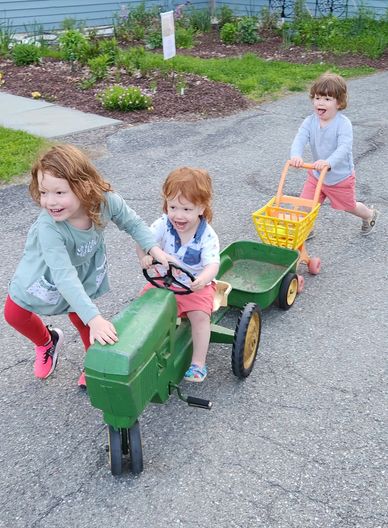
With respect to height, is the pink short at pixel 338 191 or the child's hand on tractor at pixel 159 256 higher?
the child's hand on tractor at pixel 159 256

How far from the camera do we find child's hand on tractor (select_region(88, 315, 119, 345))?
2385 mm

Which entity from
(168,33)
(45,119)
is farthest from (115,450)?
(168,33)

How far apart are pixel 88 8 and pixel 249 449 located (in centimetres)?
1292

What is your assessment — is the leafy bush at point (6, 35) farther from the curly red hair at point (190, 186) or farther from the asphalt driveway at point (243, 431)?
the curly red hair at point (190, 186)

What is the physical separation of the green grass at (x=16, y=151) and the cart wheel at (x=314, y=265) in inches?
113

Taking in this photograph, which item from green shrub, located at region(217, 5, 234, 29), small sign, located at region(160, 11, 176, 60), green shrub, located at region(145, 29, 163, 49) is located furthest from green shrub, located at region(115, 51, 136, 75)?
green shrub, located at region(217, 5, 234, 29)

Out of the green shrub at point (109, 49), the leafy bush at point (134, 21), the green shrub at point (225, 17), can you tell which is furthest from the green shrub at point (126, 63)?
the green shrub at point (225, 17)

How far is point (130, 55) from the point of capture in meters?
10.4

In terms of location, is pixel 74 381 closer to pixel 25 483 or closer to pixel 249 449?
pixel 25 483

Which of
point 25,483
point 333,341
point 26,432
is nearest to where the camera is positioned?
point 25,483

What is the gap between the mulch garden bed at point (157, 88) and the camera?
8237 millimetres

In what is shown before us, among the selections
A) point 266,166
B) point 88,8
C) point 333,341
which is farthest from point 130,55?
point 333,341

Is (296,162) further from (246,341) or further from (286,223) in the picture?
(246,341)

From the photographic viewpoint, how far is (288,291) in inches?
151
